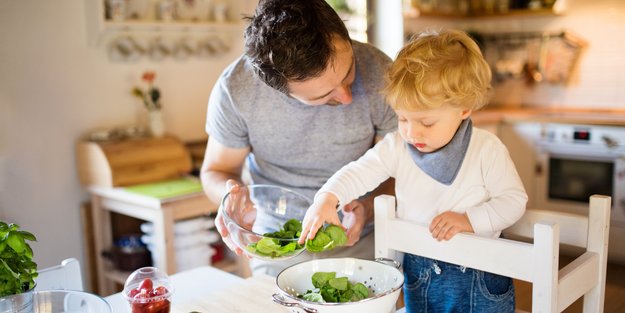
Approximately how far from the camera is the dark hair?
4.42ft

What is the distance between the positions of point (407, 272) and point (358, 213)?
0.63 ft

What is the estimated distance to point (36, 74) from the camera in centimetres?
272

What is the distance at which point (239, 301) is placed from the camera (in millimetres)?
1444

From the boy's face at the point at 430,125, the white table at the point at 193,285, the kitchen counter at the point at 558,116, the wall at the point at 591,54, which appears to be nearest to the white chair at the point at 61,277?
the white table at the point at 193,285

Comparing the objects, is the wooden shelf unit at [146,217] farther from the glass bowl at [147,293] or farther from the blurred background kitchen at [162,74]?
the glass bowl at [147,293]

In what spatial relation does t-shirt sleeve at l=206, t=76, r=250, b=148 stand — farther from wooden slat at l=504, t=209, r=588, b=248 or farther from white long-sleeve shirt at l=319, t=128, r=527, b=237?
wooden slat at l=504, t=209, r=588, b=248

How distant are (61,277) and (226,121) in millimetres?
550

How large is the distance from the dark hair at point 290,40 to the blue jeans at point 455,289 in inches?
19.4

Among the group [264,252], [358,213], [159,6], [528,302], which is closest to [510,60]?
[528,302]

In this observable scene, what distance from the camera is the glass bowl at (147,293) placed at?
1.26m

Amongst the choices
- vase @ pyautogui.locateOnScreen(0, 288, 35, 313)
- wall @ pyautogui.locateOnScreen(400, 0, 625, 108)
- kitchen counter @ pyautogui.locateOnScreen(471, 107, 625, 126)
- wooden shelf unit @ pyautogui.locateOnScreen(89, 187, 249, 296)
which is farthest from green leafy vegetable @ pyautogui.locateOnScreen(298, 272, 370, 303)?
wall @ pyautogui.locateOnScreen(400, 0, 625, 108)

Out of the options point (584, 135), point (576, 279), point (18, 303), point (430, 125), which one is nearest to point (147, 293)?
point (18, 303)

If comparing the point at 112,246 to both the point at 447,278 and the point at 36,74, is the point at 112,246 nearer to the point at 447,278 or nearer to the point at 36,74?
the point at 36,74

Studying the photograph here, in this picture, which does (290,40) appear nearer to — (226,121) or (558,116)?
(226,121)
